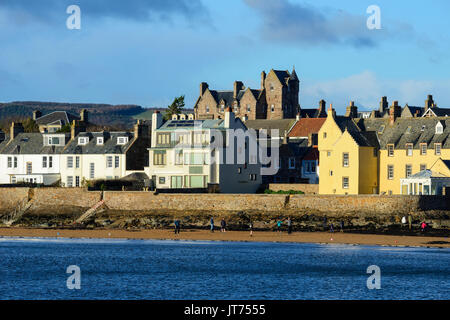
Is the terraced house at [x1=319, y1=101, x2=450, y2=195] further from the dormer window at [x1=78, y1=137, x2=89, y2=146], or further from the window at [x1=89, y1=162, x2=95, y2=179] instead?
the dormer window at [x1=78, y1=137, x2=89, y2=146]

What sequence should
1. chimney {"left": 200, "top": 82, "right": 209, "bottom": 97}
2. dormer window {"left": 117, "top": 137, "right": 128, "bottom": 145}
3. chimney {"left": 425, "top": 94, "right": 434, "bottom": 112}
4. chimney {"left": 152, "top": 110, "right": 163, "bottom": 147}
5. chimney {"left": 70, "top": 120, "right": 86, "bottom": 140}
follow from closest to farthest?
1. chimney {"left": 152, "top": 110, "right": 163, "bottom": 147}
2. dormer window {"left": 117, "top": 137, "right": 128, "bottom": 145}
3. chimney {"left": 70, "top": 120, "right": 86, "bottom": 140}
4. chimney {"left": 425, "top": 94, "right": 434, "bottom": 112}
5. chimney {"left": 200, "top": 82, "right": 209, "bottom": 97}

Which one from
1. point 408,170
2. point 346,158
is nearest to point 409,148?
point 408,170

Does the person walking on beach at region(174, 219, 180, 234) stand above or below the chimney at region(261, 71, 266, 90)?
below

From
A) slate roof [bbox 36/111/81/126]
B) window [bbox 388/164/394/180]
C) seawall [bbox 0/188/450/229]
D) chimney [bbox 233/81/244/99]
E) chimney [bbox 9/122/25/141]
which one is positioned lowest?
seawall [bbox 0/188/450/229]

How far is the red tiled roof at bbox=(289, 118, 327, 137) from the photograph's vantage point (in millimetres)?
110625

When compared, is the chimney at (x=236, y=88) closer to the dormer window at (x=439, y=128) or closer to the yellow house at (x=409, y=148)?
the yellow house at (x=409, y=148)

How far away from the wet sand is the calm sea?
96 cm

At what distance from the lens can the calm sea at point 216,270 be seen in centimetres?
4675

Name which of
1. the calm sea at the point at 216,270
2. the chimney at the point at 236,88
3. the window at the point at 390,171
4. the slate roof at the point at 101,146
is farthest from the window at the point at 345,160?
the chimney at the point at 236,88

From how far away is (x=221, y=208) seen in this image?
3105 inches

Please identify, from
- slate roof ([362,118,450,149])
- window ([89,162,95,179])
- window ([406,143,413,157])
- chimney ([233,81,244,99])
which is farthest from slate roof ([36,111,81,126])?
window ([406,143,413,157])

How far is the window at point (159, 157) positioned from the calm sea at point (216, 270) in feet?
61.7

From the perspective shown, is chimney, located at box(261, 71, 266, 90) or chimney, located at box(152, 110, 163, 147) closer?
chimney, located at box(152, 110, 163, 147)

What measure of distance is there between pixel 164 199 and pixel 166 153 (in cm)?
906
